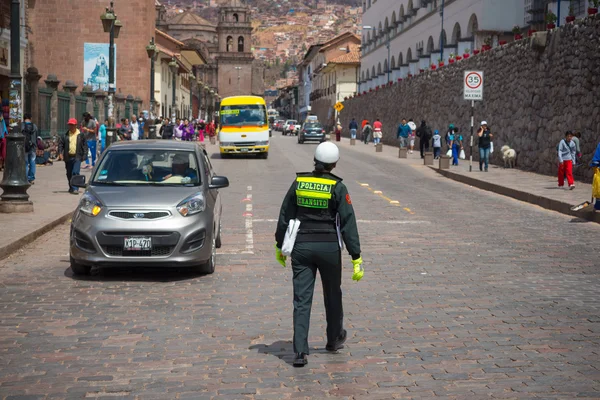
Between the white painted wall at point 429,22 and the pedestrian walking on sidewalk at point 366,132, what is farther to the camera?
the pedestrian walking on sidewalk at point 366,132

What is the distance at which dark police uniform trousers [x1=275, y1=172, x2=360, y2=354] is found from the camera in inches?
259

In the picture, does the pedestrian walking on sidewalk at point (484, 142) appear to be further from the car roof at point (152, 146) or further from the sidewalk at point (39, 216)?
the car roof at point (152, 146)

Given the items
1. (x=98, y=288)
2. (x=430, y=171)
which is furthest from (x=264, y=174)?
(x=98, y=288)

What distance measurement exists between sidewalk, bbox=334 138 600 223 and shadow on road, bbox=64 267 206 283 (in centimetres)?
914

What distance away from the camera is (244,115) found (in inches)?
1586

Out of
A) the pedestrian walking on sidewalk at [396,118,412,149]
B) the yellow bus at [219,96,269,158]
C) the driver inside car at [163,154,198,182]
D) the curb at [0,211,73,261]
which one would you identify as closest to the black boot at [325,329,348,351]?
the driver inside car at [163,154,198,182]

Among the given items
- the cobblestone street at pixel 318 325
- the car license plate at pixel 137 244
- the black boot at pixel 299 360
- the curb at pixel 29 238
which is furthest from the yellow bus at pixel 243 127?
the black boot at pixel 299 360

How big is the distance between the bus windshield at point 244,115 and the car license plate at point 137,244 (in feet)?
99.1

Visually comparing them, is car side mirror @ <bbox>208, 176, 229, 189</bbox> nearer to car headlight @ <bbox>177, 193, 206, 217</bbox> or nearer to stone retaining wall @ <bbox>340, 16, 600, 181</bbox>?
car headlight @ <bbox>177, 193, 206, 217</bbox>

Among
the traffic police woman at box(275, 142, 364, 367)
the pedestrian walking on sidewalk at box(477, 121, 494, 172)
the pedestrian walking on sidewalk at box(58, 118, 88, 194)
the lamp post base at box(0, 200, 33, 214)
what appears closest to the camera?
the traffic police woman at box(275, 142, 364, 367)

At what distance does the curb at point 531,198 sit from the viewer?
17.2 meters

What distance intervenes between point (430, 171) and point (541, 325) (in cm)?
2535

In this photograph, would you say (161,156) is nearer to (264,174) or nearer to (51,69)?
(264,174)

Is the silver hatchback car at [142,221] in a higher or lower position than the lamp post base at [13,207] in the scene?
higher
